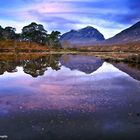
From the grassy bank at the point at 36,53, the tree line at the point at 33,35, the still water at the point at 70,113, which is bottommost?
the still water at the point at 70,113

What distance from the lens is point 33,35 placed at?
177500mm

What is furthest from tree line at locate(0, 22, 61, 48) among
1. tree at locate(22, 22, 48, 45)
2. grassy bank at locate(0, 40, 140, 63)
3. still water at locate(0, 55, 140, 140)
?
still water at locate(0, 55, 140, 140)

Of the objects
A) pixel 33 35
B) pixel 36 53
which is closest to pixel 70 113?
pixel 36 53

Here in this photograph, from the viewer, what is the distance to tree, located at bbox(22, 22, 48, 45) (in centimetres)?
17850

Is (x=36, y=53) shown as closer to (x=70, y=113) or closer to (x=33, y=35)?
(x=33, y=35)

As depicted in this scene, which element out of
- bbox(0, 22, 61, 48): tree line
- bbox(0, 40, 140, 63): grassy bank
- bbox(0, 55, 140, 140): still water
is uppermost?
bbox(0, 22, 61, 48): tree line

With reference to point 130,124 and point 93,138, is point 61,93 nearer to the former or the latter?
point 130,124

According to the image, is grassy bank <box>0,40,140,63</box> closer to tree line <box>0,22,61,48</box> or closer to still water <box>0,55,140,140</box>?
tree line <box>0,22,61,48</box>

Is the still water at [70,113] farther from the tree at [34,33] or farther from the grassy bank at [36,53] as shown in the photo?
the tree at [34,33]

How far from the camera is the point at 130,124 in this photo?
52.8 feet

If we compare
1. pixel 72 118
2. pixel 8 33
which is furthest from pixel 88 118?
pixel 8 33

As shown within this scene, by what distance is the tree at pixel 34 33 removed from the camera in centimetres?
17850

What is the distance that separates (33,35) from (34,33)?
1.17 meters

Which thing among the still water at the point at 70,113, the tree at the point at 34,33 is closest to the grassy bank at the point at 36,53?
the tree at the point at 34,33
